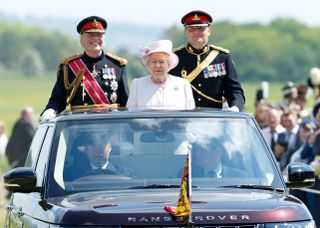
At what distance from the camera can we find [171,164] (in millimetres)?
10656

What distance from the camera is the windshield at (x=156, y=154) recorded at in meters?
10.5

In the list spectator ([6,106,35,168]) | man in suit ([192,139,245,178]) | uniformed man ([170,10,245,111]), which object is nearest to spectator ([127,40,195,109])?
uniformed man ([170,10,245,111])

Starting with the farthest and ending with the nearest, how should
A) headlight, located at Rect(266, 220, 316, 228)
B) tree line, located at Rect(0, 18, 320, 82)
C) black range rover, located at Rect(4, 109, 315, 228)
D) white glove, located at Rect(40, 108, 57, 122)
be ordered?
tree line, located at Rect(0, 18, 320, 82), white glove, located at Rect(40, 108, 57, 122), black range rover, located at Rect(4, 109, 315, 228), headlight, located at Rect(266, 220, 316, 228)

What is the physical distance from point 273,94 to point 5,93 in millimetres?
43319

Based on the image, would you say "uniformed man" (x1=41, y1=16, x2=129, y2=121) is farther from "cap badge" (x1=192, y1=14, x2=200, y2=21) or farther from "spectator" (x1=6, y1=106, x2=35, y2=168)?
"spectator" (x1=6, y1=106, x2=35, y2=168)

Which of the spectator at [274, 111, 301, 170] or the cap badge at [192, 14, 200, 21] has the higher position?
the cap badge at [192, 14, 200, 21]

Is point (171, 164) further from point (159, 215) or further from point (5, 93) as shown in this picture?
point (5, 93)

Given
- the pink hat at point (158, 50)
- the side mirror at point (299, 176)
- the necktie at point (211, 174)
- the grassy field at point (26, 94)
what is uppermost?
the pink hat at point (158, 50)

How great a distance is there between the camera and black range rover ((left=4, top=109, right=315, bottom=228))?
9.75m

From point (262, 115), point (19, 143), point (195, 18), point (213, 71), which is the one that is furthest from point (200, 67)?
point (19, 143)

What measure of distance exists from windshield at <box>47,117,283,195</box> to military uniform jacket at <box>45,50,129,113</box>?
3388 mm

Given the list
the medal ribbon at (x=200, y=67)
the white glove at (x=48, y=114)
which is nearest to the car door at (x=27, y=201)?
the white glove at (x=48, y=114)

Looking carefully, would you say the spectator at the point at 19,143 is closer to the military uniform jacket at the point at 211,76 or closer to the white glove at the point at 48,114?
the military uniform jacket at the point at 211,76

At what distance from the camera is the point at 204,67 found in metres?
14.8
